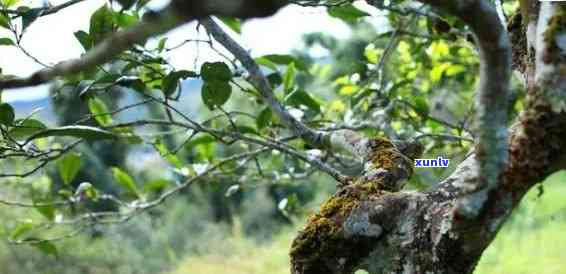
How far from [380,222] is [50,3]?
1.54 ft

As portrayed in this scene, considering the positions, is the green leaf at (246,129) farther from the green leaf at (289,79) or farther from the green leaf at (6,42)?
the green leaf at (6,42)

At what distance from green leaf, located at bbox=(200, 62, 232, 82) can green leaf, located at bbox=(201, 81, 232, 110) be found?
0.7 inches

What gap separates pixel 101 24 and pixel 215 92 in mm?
175

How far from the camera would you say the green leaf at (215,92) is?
0.92 m

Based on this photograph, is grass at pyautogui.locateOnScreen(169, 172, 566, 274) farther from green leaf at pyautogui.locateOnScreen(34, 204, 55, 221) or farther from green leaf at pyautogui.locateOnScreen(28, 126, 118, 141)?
green leaf at pyautogui.locateOnScreen(28, 126, 118, 141)

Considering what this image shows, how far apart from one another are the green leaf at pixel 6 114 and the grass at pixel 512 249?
285 cm

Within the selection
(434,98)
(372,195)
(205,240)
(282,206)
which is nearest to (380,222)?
(372,195)

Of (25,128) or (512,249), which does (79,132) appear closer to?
(25,128)

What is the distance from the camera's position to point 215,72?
2.91 feet

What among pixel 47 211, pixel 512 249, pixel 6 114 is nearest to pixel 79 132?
pixel 6 114

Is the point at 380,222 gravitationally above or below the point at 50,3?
below

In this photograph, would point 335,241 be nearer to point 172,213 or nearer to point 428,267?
point 428,267

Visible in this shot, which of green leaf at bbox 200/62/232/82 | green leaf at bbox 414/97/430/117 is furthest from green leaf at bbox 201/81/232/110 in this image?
green leaf at bbox 414/97/430/117

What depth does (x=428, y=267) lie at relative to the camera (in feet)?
2.18
